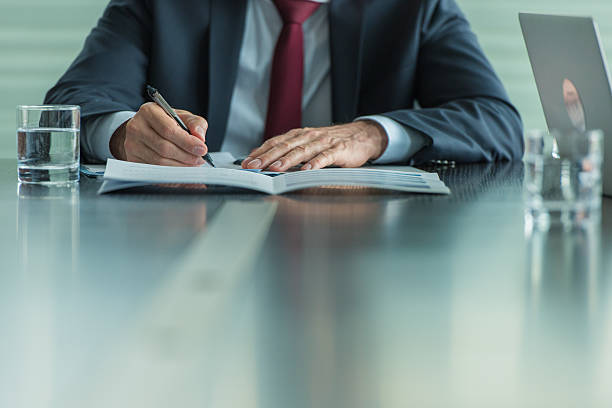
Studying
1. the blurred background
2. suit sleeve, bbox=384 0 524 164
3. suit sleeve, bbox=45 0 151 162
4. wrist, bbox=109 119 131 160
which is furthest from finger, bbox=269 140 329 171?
the blurred background

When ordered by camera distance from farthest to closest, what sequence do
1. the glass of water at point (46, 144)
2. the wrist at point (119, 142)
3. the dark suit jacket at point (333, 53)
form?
1. the dark suit jacket at point (333, 53)
2. the wrist at point (119, 142)
3. the glass of water at point (46, 144)

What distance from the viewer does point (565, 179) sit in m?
0.69

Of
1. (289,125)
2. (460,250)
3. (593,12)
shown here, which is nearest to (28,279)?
(460,250)

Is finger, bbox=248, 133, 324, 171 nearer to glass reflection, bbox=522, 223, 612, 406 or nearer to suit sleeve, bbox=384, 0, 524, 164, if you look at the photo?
suit sleeve, bbox=384, 0, 524, 164

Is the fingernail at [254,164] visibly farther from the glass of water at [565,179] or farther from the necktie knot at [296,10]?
the necktie knot at [296,10]

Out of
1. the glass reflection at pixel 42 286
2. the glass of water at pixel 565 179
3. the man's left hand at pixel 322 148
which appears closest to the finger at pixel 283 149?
the man's left hand at pixel 322 148

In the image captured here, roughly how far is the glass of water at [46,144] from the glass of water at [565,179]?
626 millimetres

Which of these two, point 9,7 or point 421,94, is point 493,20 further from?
point 9,7

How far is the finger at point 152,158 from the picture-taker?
3.82 feet

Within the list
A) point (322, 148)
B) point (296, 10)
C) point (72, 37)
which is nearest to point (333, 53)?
point (296, 10)

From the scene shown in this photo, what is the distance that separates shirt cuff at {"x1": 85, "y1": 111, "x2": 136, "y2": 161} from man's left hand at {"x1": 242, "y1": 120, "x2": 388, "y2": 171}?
302 mm

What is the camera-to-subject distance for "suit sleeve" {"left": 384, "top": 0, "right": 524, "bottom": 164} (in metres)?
1.38

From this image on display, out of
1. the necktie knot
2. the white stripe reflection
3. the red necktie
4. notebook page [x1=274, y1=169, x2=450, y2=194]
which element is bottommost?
the white stripe reflection

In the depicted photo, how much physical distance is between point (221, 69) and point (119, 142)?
471 millimetres
